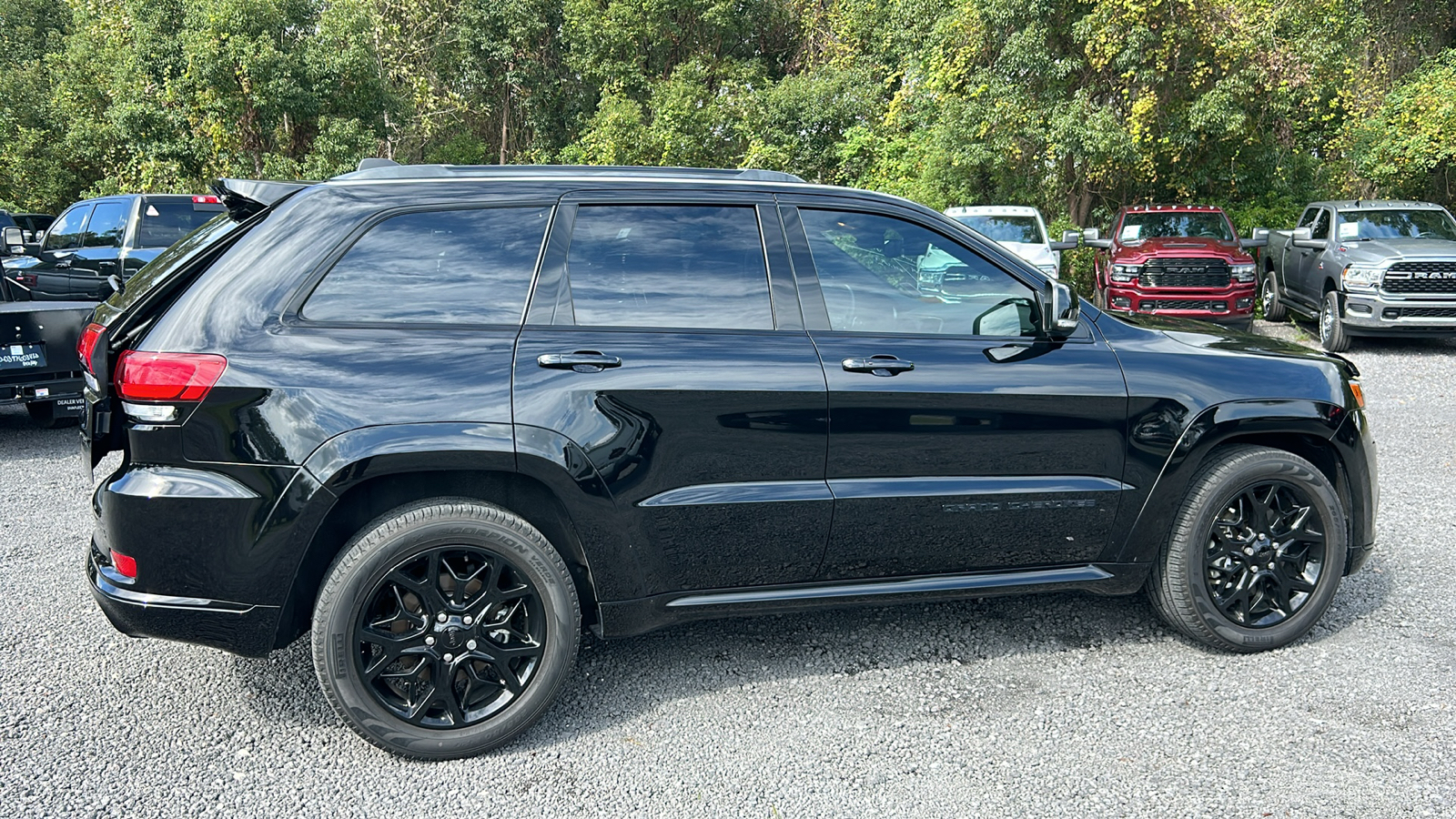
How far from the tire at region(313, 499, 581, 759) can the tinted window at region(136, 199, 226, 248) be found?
33.7ft

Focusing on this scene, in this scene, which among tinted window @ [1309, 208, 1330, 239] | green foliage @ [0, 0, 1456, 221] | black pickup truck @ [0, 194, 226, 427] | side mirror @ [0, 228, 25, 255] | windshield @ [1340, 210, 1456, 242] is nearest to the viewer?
side mirror @ [0, 228, 25, 255]

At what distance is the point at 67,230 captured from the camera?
12492 millimetres

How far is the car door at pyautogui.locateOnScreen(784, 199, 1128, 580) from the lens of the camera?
3469 millimetres

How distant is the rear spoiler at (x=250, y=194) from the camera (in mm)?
3373

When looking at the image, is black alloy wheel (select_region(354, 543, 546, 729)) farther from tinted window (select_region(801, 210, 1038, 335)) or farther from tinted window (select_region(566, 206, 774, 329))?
tinted window (select_region(801, 210, 1038, 335))

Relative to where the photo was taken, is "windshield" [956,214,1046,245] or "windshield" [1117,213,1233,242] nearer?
"windshield" [956,214,1046,245]

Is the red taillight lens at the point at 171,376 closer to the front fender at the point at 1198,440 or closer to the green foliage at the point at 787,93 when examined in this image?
the front fender at the point at 1198,440

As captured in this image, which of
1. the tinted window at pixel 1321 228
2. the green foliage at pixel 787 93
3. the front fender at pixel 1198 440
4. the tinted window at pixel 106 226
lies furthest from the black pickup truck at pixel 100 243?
the tinted window at pixel 1321 228

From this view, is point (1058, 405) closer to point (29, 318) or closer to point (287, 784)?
point (287, 784)

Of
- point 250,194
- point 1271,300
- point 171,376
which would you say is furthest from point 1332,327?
point 171,376

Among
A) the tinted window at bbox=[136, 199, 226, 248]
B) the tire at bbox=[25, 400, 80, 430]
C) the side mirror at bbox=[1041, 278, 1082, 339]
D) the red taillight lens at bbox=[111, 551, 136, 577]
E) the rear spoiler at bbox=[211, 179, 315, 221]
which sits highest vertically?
the rear spoiler at bbox=[211, 179, 315, 221]

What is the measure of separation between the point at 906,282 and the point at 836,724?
1605 mm

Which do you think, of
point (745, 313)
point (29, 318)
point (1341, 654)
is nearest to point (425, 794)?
point (745, 313)

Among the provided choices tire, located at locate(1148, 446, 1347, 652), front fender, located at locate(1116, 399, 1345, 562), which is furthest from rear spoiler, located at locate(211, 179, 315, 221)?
tire, located at locate(1148, 446, 1347, 652)
